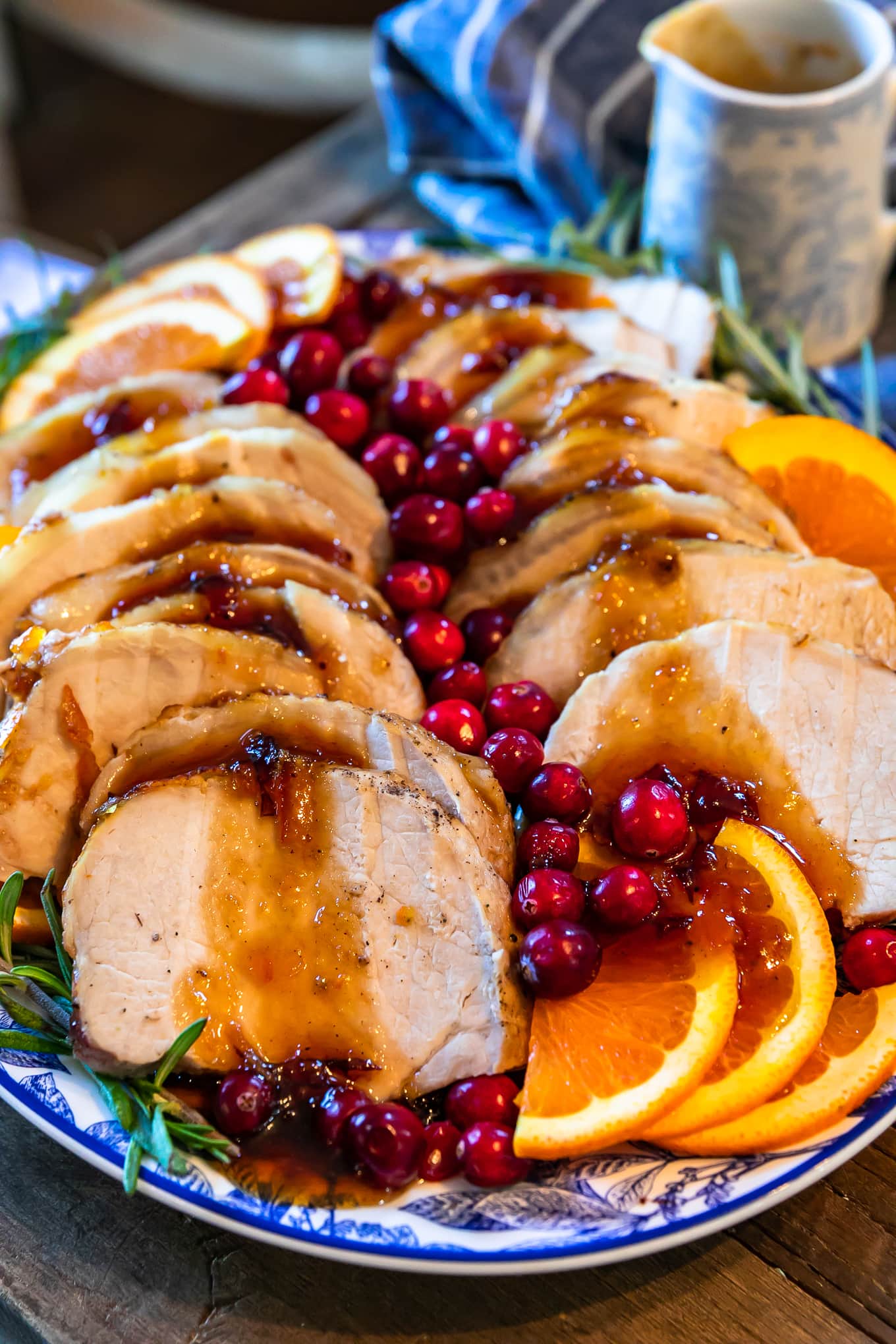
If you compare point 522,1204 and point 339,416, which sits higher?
point 339,416

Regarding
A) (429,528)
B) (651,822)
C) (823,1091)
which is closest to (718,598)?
(651,822)

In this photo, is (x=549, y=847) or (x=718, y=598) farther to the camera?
(x=718, y=598)

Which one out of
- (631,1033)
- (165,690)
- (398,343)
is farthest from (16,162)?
(631,1033)

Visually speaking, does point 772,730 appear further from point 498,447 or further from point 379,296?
point 379,296

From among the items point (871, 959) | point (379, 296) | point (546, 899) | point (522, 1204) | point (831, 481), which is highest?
point (379, 296)

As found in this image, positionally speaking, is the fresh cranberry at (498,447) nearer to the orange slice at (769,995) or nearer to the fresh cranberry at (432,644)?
the fresh cranberry at (432,644)

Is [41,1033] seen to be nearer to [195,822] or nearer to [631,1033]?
[195,822]
